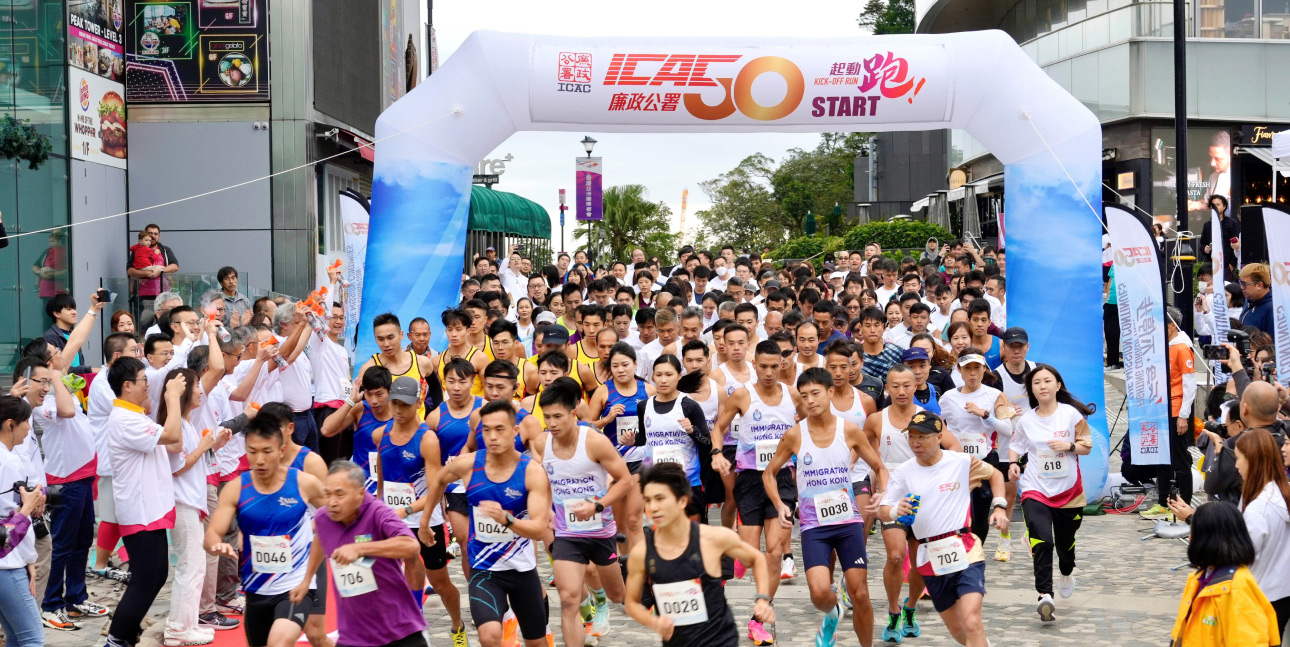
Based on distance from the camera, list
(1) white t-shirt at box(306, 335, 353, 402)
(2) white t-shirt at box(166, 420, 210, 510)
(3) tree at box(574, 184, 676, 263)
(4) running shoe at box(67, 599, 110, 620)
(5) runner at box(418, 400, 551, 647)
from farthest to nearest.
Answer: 1. (3) tree at box(574, 184, 676, 263)
2. (1) white t-shirt at box(306, 335, 353, 402)
3. (4) running shoe at box(67, 599, 110, 620)
4. (2) white t-shirt at box(166, 420, 210, 510)
5. (5) runner at box(418, 400, 551, 647)

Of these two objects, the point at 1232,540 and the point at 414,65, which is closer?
the point at 1232,540

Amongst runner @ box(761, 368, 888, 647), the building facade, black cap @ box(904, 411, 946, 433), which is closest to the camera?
black cap @ box(904, 411, 946, 433)

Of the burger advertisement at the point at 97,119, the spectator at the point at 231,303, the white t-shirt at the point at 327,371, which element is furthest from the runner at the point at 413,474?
the burger advertisement at the point at 97,119

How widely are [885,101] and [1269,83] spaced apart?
1818cm

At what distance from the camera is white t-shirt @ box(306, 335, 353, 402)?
1120 cm

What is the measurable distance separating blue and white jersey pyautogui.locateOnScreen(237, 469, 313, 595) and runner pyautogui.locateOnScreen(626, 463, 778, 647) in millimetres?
1898

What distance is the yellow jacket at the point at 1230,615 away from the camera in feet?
18.4

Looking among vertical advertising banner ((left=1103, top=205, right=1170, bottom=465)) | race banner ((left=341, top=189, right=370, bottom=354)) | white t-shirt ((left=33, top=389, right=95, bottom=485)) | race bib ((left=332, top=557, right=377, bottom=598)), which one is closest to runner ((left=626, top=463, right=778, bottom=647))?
race bib ((left=332, top=557, right=377, bottom=598))

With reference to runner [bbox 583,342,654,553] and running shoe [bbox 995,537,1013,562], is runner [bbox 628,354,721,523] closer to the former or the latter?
runner [bbox 583,342,654,553]

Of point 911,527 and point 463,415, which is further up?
point 463,415

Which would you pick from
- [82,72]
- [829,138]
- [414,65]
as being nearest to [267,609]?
[82,72]

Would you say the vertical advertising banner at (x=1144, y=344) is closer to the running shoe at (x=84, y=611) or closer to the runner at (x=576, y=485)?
the runner at (x=576, y=485)

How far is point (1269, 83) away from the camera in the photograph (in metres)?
26.8

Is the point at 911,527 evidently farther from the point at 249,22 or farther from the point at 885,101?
the point at 249,22
